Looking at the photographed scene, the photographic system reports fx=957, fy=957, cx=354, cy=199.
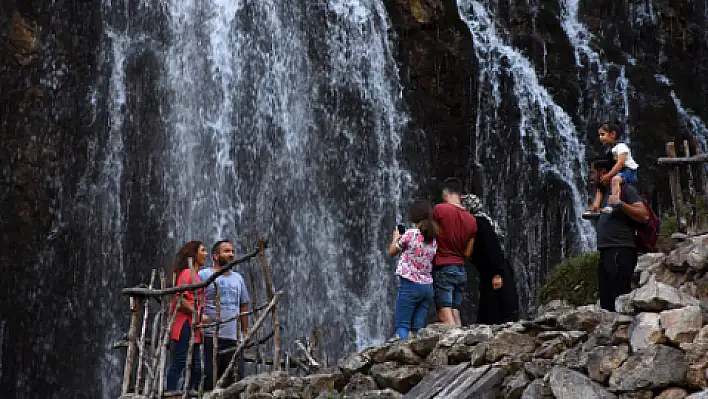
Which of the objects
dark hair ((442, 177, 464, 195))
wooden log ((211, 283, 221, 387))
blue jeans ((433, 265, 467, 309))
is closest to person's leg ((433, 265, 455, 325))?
blue jeans ((433, 265, 467, 309))

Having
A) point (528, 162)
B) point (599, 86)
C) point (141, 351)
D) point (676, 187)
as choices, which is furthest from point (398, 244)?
point (599, 86)

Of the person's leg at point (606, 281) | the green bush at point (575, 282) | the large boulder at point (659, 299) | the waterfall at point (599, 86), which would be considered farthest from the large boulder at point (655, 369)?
the waterfall at point (599, 86)

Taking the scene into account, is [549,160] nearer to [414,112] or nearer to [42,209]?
[414,112]

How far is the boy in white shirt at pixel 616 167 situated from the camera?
23.6 ft

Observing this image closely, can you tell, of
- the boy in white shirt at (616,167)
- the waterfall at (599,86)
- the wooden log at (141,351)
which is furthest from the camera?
the waterfall at (599,86)

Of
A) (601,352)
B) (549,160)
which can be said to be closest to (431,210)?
(601,352)

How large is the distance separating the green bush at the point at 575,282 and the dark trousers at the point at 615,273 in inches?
226

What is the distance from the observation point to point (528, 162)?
2086 centimetres

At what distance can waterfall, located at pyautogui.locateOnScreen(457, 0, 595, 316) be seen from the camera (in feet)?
66.8

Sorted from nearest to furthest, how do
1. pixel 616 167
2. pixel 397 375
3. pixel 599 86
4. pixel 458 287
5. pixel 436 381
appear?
pixel 436 381
pixel 397 375
pixel 616 167
pixel 458 287
pixel 599 86

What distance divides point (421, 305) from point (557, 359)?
2.57 meters

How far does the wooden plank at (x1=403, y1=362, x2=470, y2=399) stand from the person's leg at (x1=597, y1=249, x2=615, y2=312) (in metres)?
1.69

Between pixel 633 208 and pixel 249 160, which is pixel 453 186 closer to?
pixel 633 208

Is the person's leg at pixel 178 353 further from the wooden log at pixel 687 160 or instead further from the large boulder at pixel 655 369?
the wooden log at pixel 687 160
